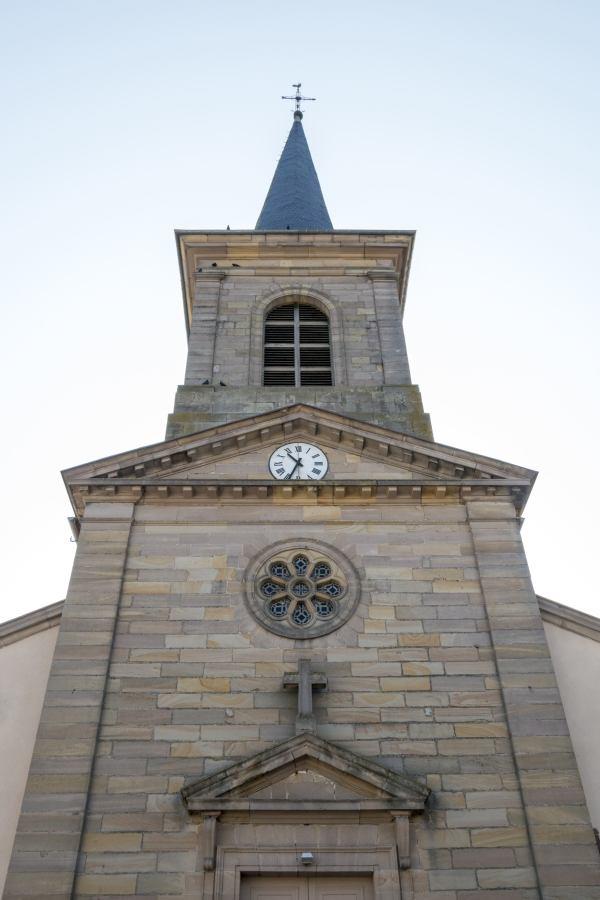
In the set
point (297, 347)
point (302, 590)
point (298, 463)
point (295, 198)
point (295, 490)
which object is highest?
point (295, 198)

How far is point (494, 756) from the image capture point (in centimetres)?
1027

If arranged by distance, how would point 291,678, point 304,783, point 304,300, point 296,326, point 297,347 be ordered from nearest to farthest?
point 304,783 < point 291,678 < point 297,347 < point 296,326 < point 304,300

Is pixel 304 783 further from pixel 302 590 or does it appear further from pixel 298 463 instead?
pixel 298 463

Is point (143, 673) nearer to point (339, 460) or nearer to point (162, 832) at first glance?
point (162, 832)

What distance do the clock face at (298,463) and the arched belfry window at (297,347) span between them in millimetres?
3281

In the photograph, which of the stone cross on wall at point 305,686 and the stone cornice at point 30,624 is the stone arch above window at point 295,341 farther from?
the stone cross on wall at point 305,686

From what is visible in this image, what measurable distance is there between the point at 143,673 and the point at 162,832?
6.54 ft

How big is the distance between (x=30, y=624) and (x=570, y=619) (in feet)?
24.0

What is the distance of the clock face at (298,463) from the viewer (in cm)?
1340

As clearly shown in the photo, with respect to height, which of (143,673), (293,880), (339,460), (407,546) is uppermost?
(339,460)

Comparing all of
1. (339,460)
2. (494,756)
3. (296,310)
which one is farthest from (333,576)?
(296,310)

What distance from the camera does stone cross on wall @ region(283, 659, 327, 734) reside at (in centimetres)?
1038

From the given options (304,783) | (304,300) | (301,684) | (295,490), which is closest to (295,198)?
(304,300)

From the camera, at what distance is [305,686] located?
1059cm
